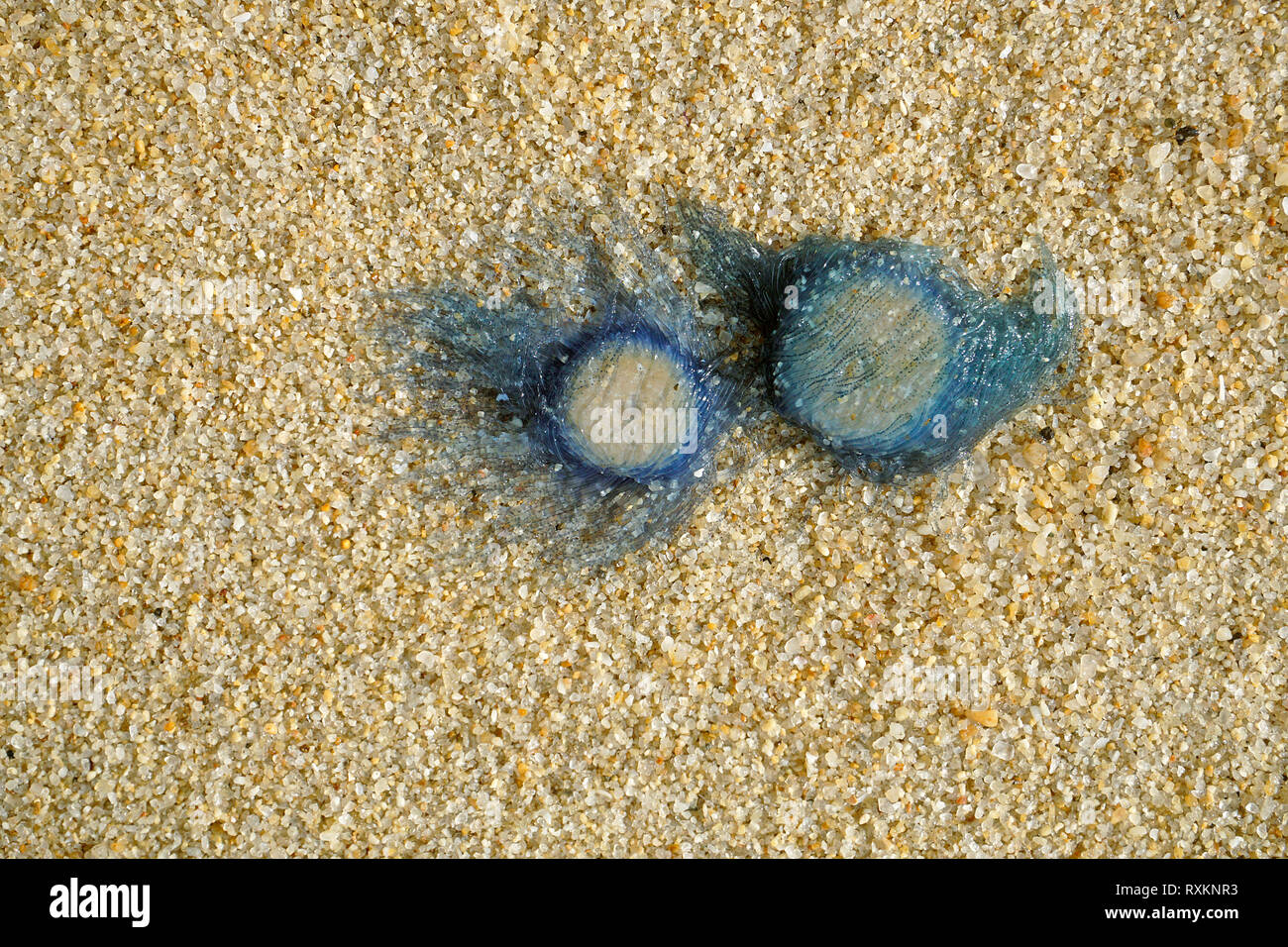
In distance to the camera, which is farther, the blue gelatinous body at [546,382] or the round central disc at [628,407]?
the blue gelatinous body at [546,382]

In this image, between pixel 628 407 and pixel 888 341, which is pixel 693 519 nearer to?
pixel 628 407

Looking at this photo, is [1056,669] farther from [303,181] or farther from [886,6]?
[303,181]

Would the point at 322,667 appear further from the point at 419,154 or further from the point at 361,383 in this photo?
the point at 419,154

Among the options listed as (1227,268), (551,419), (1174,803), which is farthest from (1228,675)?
(551,419)

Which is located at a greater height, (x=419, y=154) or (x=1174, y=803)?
(x=419, y=154)

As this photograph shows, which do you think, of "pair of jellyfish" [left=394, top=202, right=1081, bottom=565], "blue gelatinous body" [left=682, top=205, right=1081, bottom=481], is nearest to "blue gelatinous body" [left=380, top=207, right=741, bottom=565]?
"pair of jellyfish" [left=394, top=202, right=1081, bottom=565]

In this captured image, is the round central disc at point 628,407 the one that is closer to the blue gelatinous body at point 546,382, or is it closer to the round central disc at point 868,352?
the blue gelatinous body at point 546,382


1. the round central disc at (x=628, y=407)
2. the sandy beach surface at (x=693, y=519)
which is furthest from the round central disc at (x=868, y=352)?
the round central disc at (x=628, y=407)
